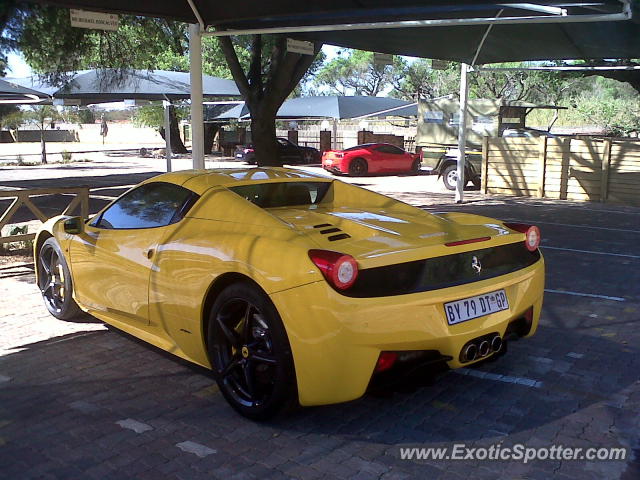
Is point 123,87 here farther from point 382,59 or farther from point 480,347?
point 480,347

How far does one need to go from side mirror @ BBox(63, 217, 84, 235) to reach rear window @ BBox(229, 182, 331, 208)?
1.48m

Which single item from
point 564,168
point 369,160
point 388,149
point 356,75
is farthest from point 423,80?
point 564,168

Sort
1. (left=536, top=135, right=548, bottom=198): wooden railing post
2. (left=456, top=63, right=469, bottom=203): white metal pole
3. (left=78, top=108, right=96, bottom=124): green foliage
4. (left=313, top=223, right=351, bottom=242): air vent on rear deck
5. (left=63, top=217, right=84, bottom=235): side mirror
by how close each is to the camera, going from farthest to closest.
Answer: (left=78, top=108, right=96, bottom=124): green foliage → (left=536, top=135, right=548, bottom=198): wooden railing post → (left=456, top=63, right=469, bottom=203): white metal pole → (left=63, top=217, right=84, bottom=235): side mirror → (left=313, top=223, right=351, bottom=242): air vent on rear deck

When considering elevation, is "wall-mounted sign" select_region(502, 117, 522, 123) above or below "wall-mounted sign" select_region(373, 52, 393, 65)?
below

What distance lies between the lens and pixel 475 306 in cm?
371

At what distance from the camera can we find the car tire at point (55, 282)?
5.55 m

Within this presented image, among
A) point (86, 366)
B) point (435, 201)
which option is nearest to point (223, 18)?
point (86, 366)

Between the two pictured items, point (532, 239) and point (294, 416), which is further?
point (532, 239)

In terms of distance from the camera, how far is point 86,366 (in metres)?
4.73

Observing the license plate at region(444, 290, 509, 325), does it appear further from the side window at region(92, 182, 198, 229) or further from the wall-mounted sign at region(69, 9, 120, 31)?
the wall-mounted sign at region(69, 9, 120, 31)

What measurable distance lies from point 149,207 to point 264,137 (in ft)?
26.7

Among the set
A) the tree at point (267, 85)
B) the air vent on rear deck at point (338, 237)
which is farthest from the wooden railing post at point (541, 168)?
the air vent on rear deck at point (338, 237)

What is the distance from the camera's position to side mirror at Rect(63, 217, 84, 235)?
16.8 feet

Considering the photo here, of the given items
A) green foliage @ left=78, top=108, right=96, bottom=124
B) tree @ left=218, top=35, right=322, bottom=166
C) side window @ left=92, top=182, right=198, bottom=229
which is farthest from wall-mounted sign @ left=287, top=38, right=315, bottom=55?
green foliage @ left=78, top=108, right=96, bottom=124
